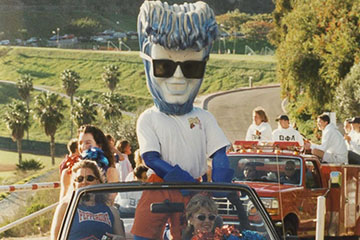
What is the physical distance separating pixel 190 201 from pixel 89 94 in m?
93.7

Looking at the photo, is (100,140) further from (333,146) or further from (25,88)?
(25,88)

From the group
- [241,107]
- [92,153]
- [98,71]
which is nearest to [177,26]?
[92,153]

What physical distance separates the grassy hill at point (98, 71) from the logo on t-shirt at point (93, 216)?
84.9m

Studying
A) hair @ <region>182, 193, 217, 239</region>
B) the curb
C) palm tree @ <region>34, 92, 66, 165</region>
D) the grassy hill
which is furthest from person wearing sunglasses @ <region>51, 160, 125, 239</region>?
the grassy hill

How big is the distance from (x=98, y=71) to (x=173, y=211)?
105 meters

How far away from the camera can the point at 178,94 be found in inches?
297

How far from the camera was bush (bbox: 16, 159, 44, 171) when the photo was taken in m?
79.3

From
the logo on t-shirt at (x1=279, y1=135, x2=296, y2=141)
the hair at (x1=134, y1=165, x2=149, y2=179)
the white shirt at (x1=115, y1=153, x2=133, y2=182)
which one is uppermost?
the hair at (x1=134, y1=165, x2=149, y2=179)

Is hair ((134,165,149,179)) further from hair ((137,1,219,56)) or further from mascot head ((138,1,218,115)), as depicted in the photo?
hair ((137,1,219,56))

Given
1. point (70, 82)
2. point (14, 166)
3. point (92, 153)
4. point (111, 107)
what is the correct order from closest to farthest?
point (92, 153) → point (111, 107) → point (14, 166) → point (70, 82)

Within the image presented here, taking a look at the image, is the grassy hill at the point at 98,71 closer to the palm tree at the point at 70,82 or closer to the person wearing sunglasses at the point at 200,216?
the palm tree at the point at 70,82

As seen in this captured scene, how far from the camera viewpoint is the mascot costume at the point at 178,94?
23.9 ft

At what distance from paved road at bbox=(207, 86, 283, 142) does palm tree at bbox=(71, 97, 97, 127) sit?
10.7m

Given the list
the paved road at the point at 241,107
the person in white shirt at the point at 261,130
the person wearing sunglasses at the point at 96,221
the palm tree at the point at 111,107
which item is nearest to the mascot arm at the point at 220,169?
the person wearing sunglasses at the point at 96,221
